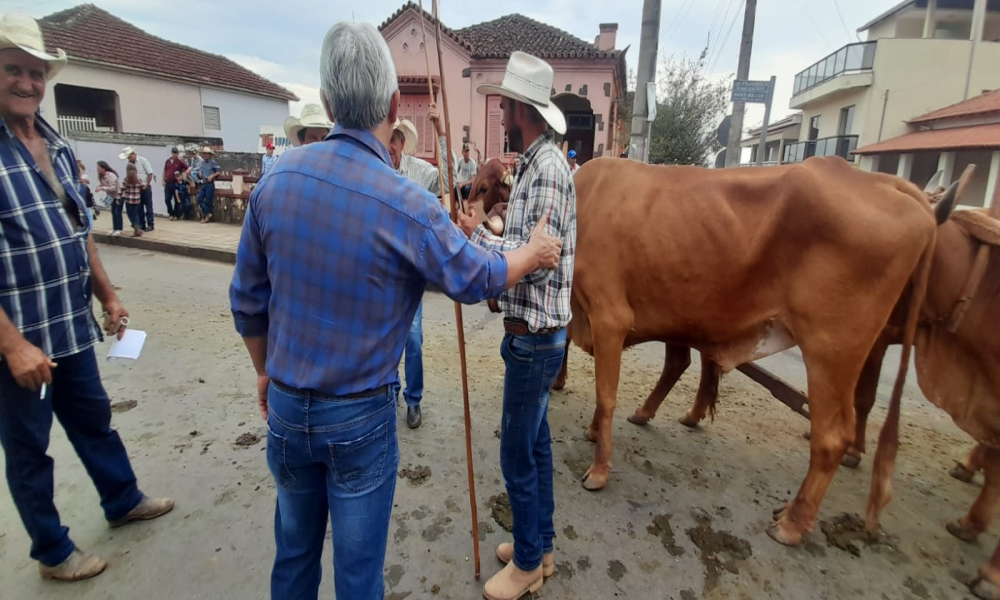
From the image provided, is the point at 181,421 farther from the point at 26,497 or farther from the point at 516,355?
the point at 516,355

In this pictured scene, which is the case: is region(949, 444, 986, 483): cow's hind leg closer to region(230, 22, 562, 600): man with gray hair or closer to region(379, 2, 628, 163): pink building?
region(230, 22, 562, 600): man with gray hair

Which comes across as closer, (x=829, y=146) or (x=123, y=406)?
(x=123, y=406)

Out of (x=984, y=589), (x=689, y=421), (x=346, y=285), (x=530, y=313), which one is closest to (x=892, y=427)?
(x=984, y=589)

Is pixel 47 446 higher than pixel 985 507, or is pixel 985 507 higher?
pixel 47 446

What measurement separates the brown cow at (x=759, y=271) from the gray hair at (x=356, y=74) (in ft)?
6.52

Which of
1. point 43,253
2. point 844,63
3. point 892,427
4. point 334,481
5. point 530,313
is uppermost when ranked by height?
point 844,63

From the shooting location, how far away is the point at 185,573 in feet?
7.63

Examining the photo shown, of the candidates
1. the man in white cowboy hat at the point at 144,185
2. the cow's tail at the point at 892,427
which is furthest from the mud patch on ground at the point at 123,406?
the man in white cowboy hat at the point at 144,185

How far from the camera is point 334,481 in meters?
1.51

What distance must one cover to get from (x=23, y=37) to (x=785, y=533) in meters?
3.97

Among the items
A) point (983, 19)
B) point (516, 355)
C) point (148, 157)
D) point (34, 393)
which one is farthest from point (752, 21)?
point (983, 19)

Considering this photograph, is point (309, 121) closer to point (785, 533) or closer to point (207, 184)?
point (785, 533)

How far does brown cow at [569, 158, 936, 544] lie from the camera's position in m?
2.61

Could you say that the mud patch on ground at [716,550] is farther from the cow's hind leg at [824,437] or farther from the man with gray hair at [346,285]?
the man with gray hair at [346,285]
